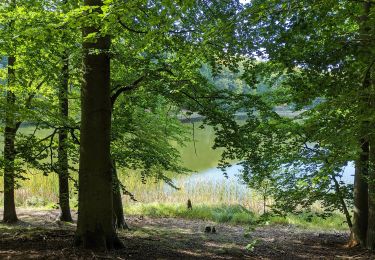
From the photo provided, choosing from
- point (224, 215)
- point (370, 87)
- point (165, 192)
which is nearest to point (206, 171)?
point (165, 192)

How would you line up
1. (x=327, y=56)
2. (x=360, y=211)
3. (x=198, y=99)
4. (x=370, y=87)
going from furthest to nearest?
(x=360, y=211) < (x=198, y=99) < (x=370, y=87) < (x=327, y=56)

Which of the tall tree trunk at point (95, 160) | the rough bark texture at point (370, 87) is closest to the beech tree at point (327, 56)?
the rough bark texture at point (370, 87)

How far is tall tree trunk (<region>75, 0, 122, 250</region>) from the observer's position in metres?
5.43

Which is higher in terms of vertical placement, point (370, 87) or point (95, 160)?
point (370, 87)

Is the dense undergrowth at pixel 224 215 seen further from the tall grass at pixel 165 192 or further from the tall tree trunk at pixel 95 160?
the tall tree trunk at pixel 95 160

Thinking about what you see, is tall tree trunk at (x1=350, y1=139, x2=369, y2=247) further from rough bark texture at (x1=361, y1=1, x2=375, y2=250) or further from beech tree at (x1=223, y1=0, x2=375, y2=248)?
beech tree at (x1=223, y1=0, x2=375, y2=248)

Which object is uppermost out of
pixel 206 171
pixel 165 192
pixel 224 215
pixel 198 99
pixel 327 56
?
pixel 327 56

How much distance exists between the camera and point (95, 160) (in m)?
5.48

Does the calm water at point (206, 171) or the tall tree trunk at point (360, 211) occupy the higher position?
the calm water at point (206, 171)

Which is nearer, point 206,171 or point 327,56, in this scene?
point 327,56

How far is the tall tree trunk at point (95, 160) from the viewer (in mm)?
5434

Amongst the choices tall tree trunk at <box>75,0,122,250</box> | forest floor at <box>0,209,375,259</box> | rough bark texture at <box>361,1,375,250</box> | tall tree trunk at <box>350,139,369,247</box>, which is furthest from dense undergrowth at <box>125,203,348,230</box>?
tall tree trunk at <box>75,0,122,250</box>

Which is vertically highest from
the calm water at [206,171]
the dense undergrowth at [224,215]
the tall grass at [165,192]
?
the calm water at [206,171]

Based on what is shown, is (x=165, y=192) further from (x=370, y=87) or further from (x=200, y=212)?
(x=370, y=87)
